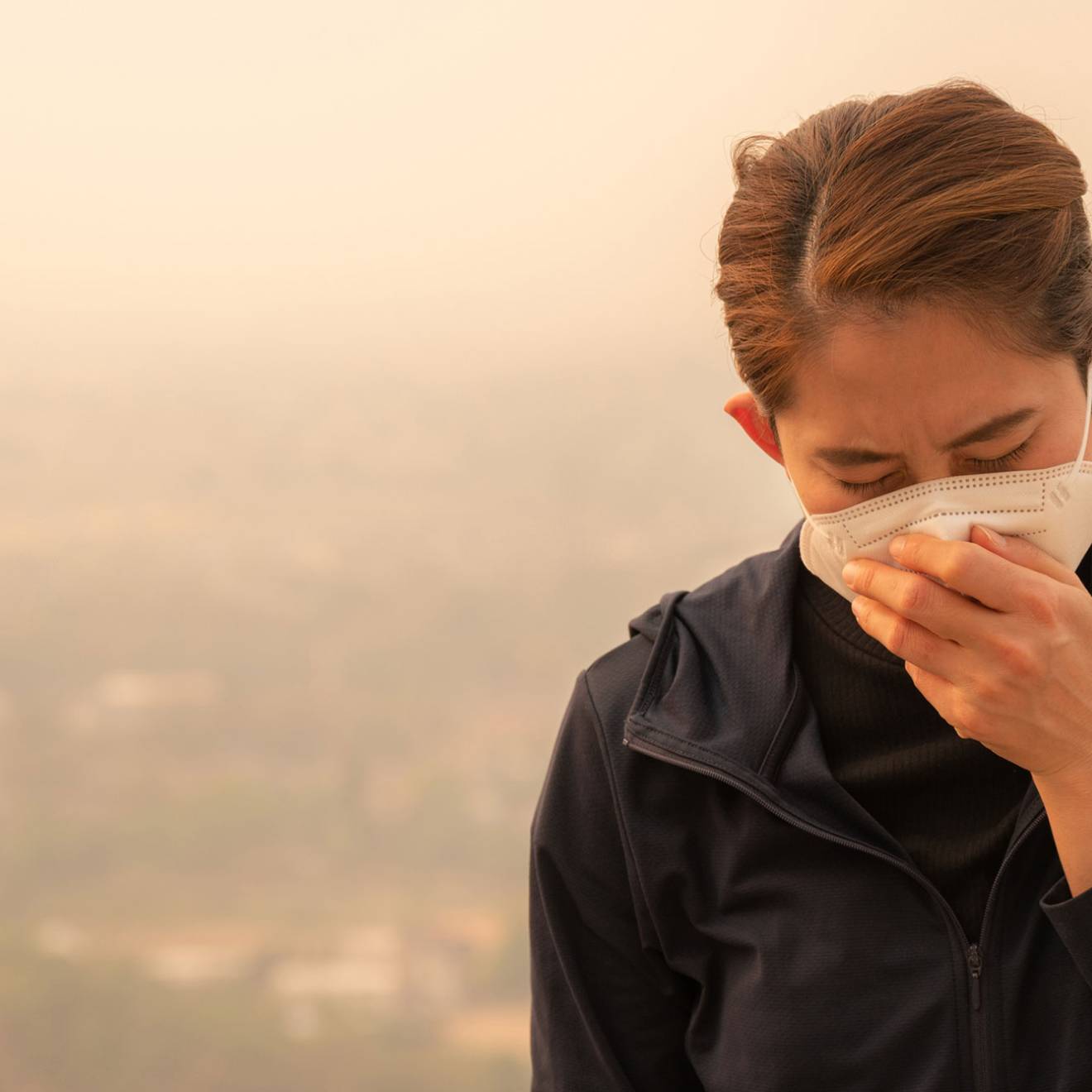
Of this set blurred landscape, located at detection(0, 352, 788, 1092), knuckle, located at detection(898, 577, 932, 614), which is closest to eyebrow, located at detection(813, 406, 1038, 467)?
knuckle, located at detection(898, 577, 932, 614)

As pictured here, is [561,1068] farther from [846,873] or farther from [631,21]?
[631,21]

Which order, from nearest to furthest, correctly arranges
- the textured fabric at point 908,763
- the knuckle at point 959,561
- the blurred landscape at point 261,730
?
the knuckle at point 959,561, the textured fabric at point 908,763, the blurred landscape at point 261,730

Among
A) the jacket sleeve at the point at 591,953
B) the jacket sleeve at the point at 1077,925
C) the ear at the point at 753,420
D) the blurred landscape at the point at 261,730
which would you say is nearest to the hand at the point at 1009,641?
the jacket sleeve at the point at 1077,925

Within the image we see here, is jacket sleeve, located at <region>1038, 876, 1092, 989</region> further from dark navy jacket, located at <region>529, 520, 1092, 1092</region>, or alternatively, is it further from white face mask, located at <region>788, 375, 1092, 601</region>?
white face mask, located at <region>788, 375, 1092, 601</region>

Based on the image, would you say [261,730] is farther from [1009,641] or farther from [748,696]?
[1009,641]

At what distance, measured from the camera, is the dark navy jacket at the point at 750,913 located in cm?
120

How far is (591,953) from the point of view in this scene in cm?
141

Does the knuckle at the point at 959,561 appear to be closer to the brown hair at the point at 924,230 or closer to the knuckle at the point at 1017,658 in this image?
the knuckle at the point at 1017,658

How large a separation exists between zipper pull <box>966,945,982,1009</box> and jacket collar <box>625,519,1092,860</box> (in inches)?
4.1

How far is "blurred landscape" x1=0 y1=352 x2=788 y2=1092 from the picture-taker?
Answer: 2.06 metres

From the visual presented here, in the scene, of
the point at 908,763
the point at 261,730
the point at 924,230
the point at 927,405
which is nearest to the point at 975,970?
the point at 908,763

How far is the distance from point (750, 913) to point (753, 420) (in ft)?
1.66

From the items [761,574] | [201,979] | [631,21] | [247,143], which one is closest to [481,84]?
[631,21]

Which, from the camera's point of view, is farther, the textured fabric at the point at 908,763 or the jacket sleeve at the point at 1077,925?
the textured fabric at the point at 908,763
